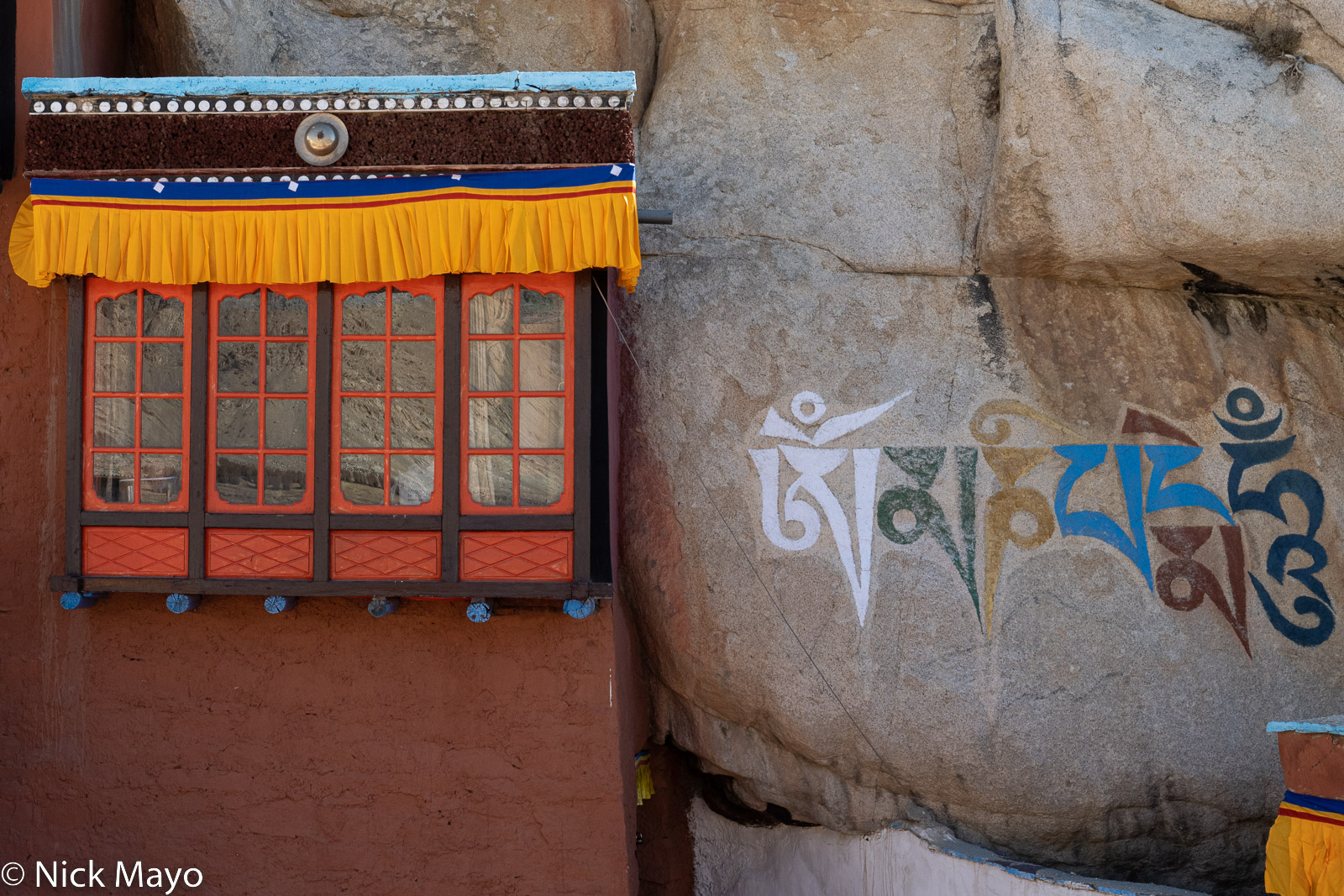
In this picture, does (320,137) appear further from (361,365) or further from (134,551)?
(134,551)

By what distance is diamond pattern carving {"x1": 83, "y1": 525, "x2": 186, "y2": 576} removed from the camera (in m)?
5.27

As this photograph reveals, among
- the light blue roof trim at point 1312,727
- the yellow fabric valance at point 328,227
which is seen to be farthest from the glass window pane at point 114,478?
the light blue roof trim at point 1312,727

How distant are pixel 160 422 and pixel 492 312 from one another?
5.51ft

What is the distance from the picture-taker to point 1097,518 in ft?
18.9

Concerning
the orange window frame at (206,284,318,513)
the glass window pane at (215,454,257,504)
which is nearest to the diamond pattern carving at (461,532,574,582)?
the orange window frame at (206,284,318,513)

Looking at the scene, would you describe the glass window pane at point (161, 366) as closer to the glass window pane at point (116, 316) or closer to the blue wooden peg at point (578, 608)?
the glass window pane at point (116, 316)

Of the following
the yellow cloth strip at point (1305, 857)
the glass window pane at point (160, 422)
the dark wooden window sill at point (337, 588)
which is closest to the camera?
the yellow cloth strip at point (1305, 857)

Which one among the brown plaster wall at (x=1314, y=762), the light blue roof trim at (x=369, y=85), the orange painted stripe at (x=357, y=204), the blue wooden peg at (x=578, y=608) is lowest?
the brown plaster wall at (x=1314, y=762)

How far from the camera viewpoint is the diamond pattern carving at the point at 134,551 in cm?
527

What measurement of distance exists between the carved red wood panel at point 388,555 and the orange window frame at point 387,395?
0.36 ft

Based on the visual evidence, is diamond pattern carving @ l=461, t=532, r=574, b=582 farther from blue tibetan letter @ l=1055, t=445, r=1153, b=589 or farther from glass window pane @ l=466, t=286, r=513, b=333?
blue tibetan letter @ l=1055, t=445, r=1153, b=589

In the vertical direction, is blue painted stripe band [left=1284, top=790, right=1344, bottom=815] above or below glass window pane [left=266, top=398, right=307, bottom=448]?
below

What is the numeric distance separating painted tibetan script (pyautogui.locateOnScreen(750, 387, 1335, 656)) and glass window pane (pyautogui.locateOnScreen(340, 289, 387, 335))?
1.99 m

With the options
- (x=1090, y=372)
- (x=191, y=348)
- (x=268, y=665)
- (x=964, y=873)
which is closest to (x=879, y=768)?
(x=964, y=873)
